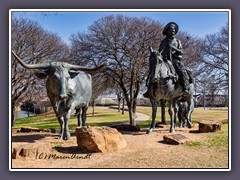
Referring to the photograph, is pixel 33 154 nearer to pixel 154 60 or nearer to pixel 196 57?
pixel 154 60

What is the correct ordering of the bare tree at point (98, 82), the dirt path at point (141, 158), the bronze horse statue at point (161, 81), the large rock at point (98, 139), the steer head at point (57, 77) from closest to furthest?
the dirt path at point (141, 158), the large rock at point (98, 139), the steer head at point (57, 77), the bronze horse statue at point (161, 81), the bare tree at point (98, 82)

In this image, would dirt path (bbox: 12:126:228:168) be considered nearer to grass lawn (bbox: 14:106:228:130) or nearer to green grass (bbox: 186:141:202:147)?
green grass (bbox: 186:141:202:147)

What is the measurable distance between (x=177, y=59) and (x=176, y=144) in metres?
4.08

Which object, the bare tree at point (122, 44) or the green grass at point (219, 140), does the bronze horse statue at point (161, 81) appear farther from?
the bare tree at point (122, 44)

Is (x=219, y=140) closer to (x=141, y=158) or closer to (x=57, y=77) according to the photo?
(x=141, y=158)

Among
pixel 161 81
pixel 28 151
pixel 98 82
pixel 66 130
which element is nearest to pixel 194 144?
pixel 161 81

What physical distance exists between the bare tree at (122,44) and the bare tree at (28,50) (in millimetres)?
2508

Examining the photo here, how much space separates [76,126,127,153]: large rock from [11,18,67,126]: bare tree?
9362mm

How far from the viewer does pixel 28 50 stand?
17219mm

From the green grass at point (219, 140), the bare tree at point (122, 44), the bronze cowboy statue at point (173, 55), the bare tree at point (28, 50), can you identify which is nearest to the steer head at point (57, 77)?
the bronze cowboy statue at point (173, 55)

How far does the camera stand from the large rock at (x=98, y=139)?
7.12 metres

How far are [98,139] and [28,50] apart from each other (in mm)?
12560
